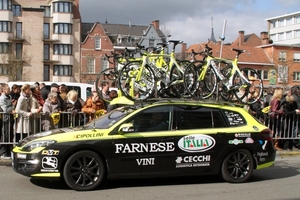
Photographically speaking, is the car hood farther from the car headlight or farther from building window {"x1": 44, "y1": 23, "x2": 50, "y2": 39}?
building window {"x1": 44, "y1": 23, "x2": 50, "y2": 39}

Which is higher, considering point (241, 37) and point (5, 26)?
point (241, 37)

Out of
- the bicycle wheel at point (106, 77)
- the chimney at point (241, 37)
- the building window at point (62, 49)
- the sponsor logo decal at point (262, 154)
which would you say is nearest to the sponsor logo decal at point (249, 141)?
the sponsor logo decal at point (262, 154)

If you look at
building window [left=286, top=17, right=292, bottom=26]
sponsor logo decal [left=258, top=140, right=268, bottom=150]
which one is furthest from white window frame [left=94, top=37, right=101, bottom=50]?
building window [left=286, top=17, right=292, bottom=26]

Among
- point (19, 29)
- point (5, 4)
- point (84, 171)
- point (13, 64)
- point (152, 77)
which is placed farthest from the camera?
point (19, 29)

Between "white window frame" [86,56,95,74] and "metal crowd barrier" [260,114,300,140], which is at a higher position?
"white window frame" [86,56,95,74]

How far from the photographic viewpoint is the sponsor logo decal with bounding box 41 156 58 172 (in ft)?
25.1

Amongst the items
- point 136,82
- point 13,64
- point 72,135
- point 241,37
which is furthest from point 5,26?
point 72,135

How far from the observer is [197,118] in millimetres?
8625

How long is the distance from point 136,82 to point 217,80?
1.92 meters

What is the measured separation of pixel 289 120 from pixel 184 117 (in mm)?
5797

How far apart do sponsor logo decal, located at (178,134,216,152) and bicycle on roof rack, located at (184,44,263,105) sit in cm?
155

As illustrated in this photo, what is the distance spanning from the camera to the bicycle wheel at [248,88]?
1004 centimetres

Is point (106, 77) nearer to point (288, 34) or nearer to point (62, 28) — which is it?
point (62, 28)

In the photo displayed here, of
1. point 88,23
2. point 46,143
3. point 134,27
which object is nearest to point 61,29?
point 88,23
